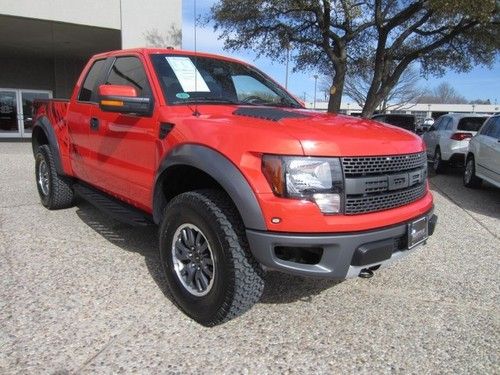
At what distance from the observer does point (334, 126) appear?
9.99 ft

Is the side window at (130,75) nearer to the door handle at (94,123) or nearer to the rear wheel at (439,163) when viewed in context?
the door handle at (94,123)

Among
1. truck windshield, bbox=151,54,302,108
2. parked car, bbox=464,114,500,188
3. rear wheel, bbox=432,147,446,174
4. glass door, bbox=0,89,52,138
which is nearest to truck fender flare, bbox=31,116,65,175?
truck windshield, bbox=151,54,302,108

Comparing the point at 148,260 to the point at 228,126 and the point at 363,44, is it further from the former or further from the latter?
the point at 363,44

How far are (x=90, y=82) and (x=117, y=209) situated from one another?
5.34 ft

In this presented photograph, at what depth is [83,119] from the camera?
465 centimetres

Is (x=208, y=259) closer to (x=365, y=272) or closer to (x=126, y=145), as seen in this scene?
(x=365, y=272)

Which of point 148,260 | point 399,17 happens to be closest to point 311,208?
point 148,260

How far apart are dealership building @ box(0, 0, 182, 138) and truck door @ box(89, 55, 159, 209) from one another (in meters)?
3.14

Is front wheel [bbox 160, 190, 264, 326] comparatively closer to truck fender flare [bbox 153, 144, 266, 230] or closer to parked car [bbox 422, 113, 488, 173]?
truck fender flare [bbox 153, 144, 266, 230]

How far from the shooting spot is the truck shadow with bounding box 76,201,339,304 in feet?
11.7

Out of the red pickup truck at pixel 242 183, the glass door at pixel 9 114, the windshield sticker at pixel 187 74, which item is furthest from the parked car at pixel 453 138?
the glass door at pixel 9 114

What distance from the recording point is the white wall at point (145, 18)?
40.0 feet

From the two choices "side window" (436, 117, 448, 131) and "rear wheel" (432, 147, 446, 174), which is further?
"side window" (436, 117, 448, 131)

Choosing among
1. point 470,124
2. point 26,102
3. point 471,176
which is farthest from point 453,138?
point 26,102
